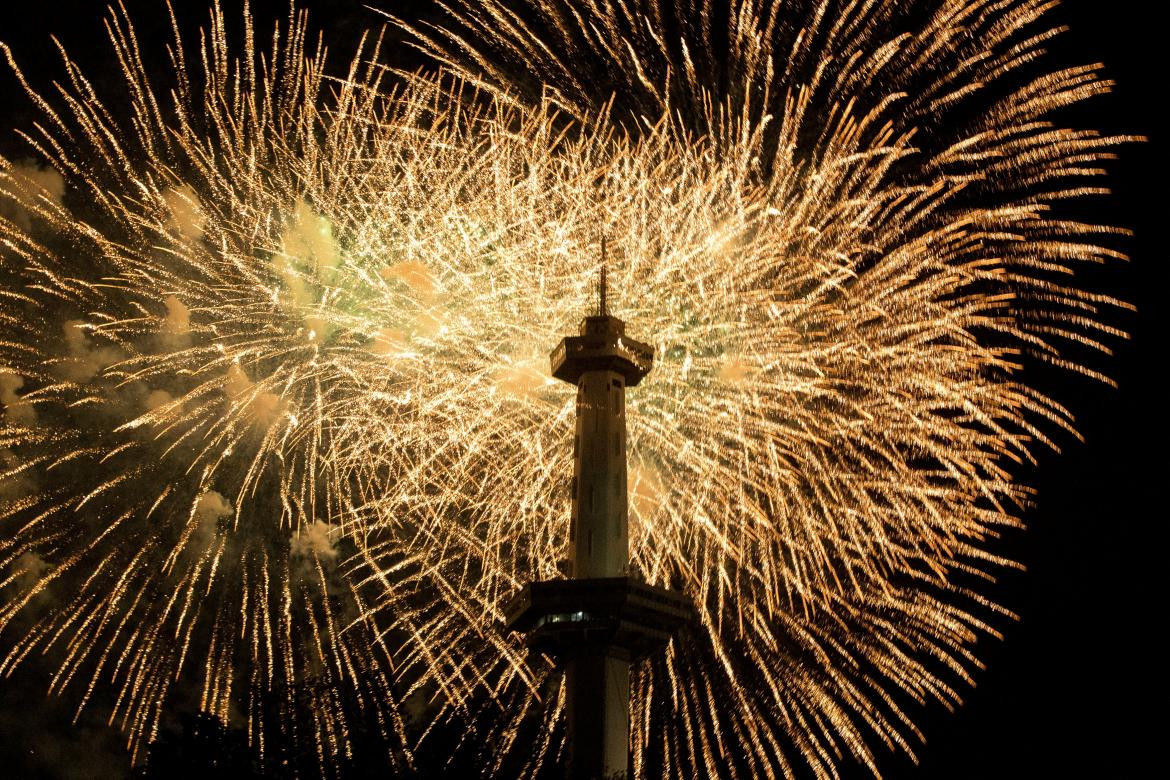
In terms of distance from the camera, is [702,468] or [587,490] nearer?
[702,468]

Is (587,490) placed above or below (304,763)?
above

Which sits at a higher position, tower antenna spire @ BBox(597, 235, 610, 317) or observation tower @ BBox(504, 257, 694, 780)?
tower antenna spire @ BBox(597, 235, 610, 317)

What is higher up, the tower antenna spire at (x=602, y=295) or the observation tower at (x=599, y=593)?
the tower antenna spire at (x=602, y=295)

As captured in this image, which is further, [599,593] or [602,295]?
[602,295]

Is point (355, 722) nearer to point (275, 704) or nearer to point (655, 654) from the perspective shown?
point (275, 704)

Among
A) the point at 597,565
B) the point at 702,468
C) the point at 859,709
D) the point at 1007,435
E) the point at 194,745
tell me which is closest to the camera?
the point at 194,745

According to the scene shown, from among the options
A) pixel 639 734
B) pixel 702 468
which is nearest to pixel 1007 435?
pixel 702 468

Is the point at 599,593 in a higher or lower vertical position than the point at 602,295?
lower

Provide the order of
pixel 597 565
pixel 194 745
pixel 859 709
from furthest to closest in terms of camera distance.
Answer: pixel 597 565
pixel 859 709
pixel 194 745
